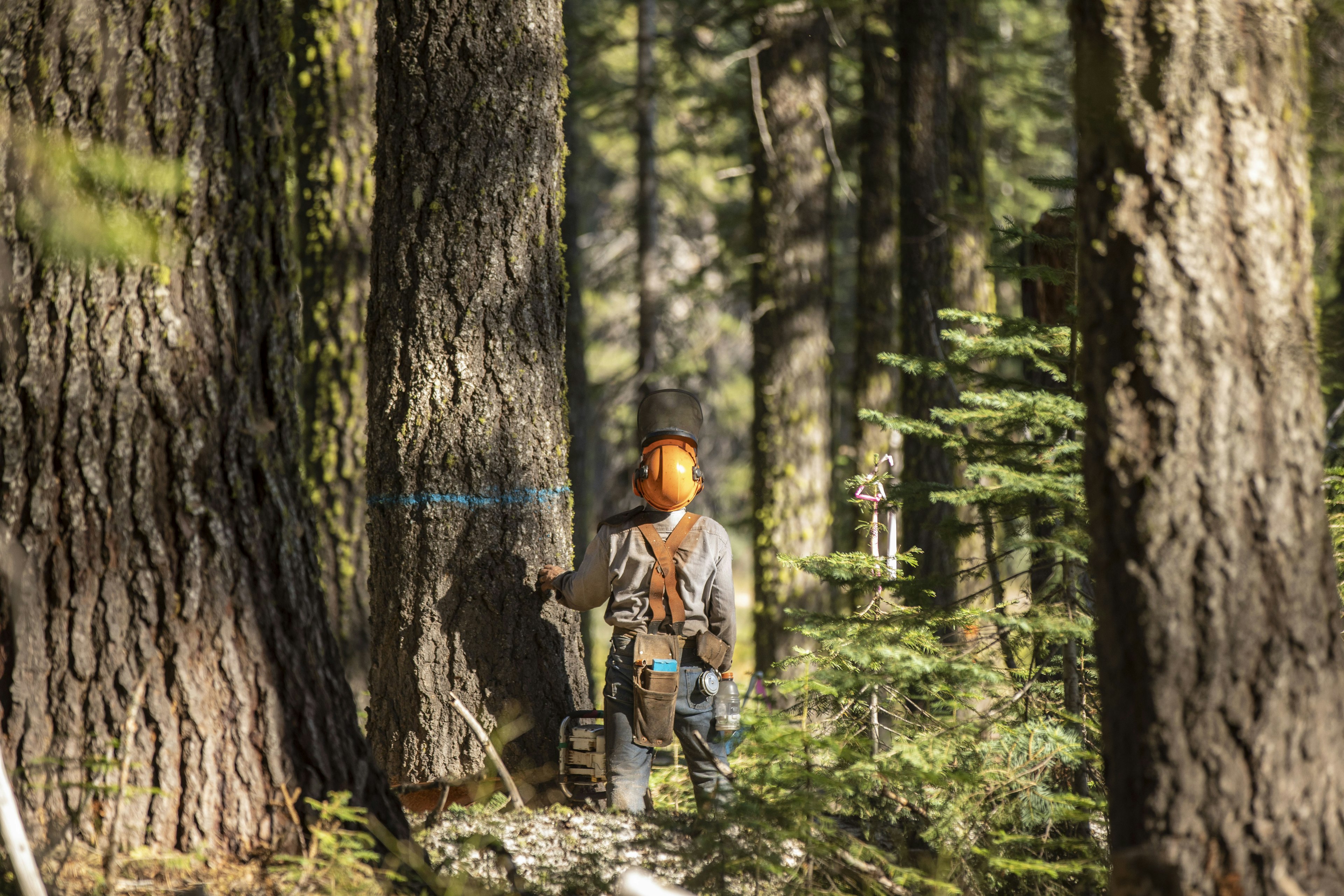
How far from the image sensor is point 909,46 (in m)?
9.66

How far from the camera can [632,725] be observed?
14.5ft

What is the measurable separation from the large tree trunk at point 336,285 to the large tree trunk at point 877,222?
17.1ft

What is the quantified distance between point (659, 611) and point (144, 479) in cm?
219

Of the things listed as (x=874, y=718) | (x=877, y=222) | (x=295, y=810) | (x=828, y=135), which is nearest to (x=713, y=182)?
(x=877, y=222)

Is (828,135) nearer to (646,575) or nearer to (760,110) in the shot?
(760,110)

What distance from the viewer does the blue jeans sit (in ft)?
14.4

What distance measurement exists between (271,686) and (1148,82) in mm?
2933

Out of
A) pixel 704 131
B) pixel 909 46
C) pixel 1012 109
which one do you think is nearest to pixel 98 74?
pixel 909 46

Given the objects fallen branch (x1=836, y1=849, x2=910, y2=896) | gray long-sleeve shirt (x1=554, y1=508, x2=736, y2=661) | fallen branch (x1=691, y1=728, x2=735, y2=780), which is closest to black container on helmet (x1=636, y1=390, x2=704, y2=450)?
gray long-sleeve shirt (x1=554, y1=508, x2=736, y2=661)

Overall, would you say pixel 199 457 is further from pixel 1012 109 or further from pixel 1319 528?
pixel 1012 109

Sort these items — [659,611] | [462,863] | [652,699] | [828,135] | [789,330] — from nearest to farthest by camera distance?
1. [462,863]
2. [652,699]
3. [659,611]
4. [789,330]
5. [828,135]

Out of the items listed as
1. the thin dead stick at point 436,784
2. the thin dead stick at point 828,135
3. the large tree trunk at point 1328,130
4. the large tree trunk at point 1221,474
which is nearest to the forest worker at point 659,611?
the thin dead stick at point 436,784

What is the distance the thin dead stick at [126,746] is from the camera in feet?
9.31

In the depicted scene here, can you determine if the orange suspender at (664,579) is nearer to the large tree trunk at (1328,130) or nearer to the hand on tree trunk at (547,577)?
the hand on tree trunk at (547,577)
